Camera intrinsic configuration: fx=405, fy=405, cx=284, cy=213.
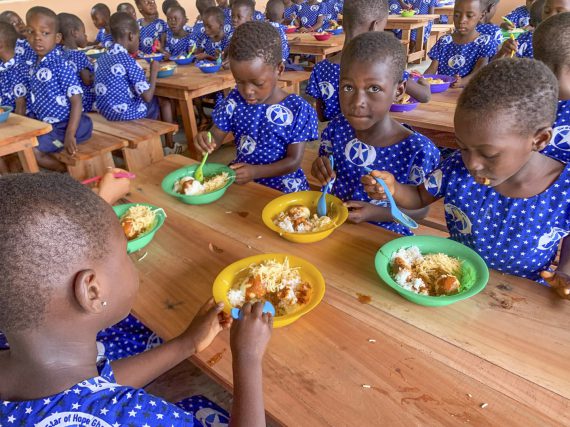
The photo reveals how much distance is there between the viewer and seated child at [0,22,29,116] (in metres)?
3.65

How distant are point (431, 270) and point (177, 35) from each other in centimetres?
600

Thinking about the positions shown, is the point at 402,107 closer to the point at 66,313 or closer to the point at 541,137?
the point at 541,137

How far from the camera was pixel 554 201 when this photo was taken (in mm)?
1289

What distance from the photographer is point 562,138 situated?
198 centimetres

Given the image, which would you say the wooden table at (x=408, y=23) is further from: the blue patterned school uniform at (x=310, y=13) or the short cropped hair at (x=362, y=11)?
the short cropped hair at (x=362, y=11)

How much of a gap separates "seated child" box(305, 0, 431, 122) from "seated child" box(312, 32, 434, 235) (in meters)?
0.92

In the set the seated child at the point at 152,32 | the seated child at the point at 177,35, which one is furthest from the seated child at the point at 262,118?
the seated child at the point at 152,32

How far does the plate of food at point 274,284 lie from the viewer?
3.80ft

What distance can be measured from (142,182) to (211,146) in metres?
0.39

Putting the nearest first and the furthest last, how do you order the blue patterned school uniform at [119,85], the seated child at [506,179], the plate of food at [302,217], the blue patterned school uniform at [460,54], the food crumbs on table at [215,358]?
1. the food crumbs on table at [215,358]
2. the seated child at [506,179]
3. the plate of food at [302,217]
4. the blue patterned school uniform at [460,54]
5. the blue patterned school uniform at [119,85]

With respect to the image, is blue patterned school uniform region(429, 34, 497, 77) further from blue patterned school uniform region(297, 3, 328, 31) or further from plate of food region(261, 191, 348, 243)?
blue patterned school uniform region(297, 3, 328, 31)

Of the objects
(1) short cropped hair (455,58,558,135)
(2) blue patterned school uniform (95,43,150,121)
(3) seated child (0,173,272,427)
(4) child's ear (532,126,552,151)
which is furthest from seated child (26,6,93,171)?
(4) child's ear (532,126,552,151)

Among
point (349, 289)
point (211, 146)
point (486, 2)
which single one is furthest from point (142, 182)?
point (486, 2)

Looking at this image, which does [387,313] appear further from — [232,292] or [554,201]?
[554,201]
